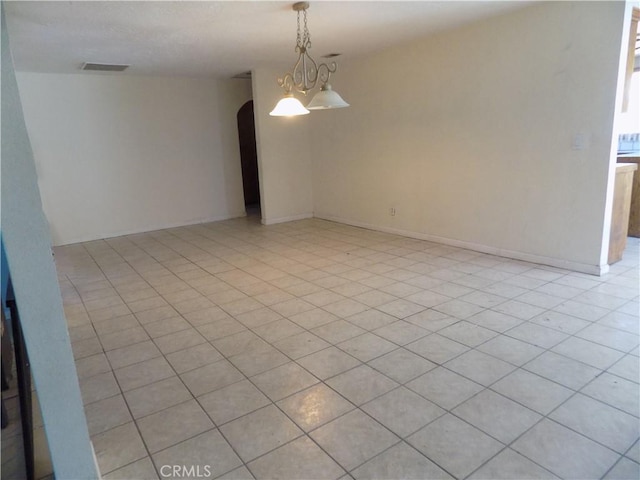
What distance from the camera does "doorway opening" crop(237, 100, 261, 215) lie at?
7906mm

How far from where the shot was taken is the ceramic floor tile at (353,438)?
1.75 metres

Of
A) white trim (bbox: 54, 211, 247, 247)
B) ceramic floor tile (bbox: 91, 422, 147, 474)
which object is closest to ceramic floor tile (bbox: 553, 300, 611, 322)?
ceramic floor tile (bbox: 91, 422, 147, 474)

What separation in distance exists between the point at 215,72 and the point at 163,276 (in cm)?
335

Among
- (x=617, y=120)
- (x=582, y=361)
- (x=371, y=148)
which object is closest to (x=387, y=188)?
(x=371, y=148)

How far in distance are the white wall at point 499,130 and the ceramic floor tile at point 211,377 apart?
3164 millimetres

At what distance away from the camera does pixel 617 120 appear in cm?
339

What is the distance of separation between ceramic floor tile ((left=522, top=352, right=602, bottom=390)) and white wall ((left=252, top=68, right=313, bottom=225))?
4.74m

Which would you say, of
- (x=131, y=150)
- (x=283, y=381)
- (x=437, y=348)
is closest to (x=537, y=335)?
(x=437, y=348)

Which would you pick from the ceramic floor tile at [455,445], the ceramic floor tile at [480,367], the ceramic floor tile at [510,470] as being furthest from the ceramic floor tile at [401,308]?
the ceramic floor tile at [510,470]

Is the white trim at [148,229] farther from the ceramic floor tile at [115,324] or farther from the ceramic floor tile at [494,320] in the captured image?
the ceramic floor tile at [494,320]

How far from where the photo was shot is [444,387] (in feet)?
7.20

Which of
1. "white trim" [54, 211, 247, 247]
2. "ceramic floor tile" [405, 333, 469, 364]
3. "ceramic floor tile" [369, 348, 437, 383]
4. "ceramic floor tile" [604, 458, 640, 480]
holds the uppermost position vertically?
"white trim" [54, 211, 247, 247]

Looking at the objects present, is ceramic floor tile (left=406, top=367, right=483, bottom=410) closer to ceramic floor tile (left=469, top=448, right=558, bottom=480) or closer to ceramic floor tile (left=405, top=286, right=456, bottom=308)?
ceramic floor tile (left=469, top=448, right=558, bottom=480)

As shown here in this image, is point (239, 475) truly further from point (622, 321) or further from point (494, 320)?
point (622, 321)
